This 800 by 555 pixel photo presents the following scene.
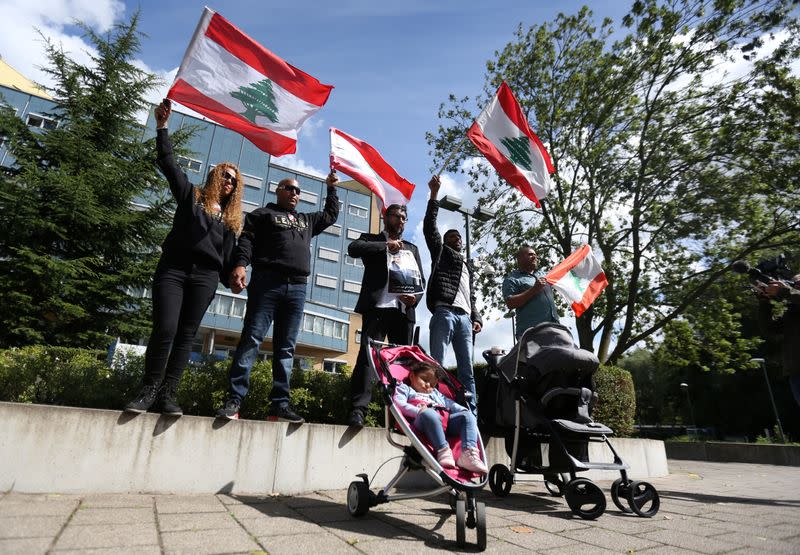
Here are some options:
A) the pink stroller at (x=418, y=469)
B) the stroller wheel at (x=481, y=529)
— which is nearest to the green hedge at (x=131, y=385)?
the pink stroller at (x=418, y=469)

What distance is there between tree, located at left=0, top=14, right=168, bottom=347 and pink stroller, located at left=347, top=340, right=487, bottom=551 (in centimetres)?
887

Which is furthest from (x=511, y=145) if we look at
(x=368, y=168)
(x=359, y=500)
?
(x=359, y=500)

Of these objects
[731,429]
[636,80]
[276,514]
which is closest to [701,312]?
[636,80]

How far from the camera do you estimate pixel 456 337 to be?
18.0 ft

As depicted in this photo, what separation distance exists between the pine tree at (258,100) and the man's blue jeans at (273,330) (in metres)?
1.94

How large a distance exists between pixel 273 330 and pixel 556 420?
9.08ft

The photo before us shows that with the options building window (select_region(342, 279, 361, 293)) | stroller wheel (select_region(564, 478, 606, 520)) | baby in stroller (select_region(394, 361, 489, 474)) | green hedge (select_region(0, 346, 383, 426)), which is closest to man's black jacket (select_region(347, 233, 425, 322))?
baby in stroller (select_region(394, 361, 489, 474))

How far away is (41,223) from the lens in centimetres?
983

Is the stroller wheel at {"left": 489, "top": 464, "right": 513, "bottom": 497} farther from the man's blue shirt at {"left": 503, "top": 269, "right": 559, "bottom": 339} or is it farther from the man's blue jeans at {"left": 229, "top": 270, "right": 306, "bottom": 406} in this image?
the man's blue jeans at {"left": 229, "top": 270, "right": 306, "bottom": 406}

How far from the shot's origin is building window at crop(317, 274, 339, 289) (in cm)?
4231

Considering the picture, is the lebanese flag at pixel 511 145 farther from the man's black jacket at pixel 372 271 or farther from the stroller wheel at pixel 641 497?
the stroller wheel at pixel 641 497

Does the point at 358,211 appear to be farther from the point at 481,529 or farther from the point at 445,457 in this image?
the point at 481,529

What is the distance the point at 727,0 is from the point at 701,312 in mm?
9398

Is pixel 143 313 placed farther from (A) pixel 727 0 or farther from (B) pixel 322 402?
(A) pixel 727 0
